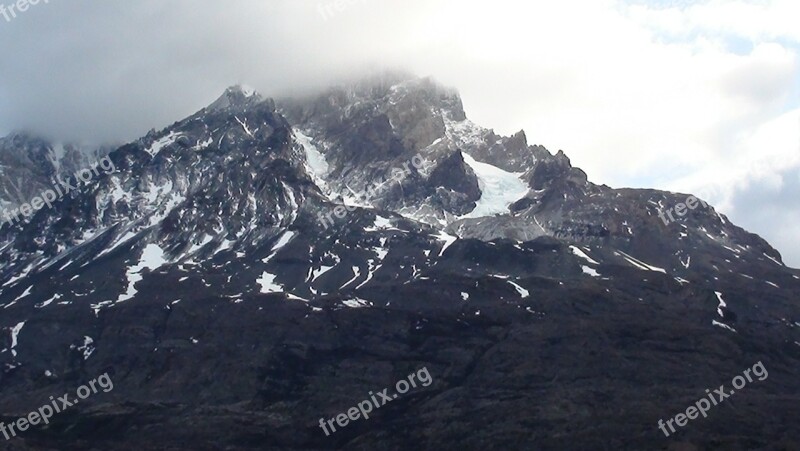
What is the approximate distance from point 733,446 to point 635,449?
17.4 meters

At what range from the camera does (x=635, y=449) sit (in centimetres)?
19975

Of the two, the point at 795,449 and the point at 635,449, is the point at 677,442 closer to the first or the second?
the point at 635,449

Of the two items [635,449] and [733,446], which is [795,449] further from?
[635,449]

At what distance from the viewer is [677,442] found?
655 ft

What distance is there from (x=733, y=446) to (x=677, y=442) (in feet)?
32.7

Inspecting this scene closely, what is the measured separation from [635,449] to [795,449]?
28517 mm

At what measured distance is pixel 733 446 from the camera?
199500 mm

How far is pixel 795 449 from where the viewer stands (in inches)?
7864

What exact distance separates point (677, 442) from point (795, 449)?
2110cm

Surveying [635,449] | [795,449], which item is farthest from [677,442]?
[795,449]

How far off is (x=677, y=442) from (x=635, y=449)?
298 inches

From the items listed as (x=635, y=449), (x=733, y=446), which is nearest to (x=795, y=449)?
→ (x=733, y=446)
